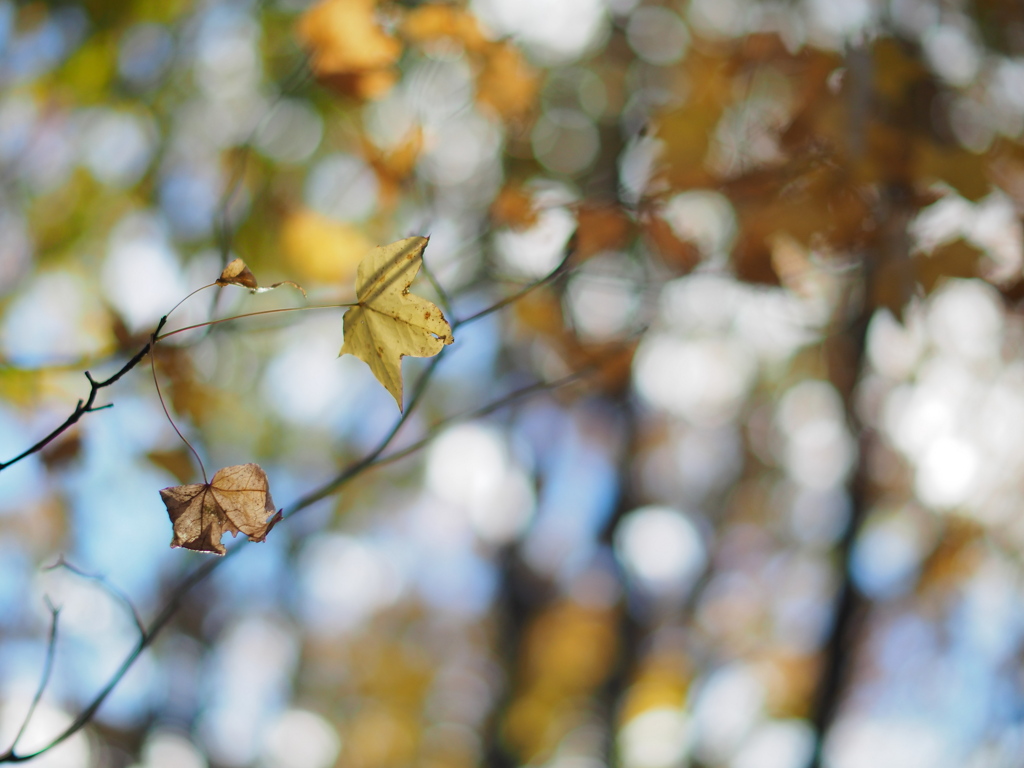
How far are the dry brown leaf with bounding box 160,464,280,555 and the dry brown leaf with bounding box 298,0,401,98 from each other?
2.63ft

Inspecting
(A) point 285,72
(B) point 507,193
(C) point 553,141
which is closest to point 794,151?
(B) point 507,193

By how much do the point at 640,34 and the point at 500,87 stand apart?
170 cm

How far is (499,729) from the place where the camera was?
3.46 m

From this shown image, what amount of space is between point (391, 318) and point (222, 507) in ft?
0.78

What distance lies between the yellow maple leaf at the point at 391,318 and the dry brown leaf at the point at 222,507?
15 cm

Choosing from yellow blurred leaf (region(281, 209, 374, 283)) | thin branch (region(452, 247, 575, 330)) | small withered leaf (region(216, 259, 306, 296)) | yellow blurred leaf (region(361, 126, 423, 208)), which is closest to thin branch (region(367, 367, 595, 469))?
thin branch (region(452, 247, 575, 330))

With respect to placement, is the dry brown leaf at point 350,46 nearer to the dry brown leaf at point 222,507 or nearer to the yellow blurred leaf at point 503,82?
the yellow blurred leaf at point 503,82

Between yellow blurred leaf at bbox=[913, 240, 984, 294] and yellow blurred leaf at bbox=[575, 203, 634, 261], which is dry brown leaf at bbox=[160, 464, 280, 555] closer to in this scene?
yellow blurred leaf at bbox=[575, 203, 634, 261]

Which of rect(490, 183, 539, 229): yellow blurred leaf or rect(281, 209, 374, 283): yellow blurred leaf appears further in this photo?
rect(281, 209, 374, 283): yellow blurred leaf

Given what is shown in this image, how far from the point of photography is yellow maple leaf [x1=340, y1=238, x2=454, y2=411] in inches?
22.8

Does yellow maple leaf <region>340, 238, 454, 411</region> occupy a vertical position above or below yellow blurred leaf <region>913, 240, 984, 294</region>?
below

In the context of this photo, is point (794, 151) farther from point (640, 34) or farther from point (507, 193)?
point (640, 34)

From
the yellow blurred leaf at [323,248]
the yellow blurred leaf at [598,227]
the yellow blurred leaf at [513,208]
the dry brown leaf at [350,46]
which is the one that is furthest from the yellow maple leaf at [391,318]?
the yellow blurred leaf at [323,248]

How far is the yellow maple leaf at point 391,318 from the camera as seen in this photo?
58 centimetres
